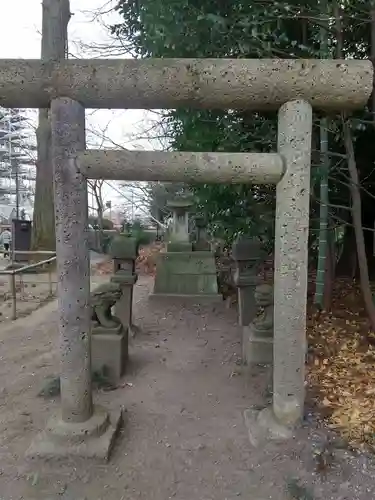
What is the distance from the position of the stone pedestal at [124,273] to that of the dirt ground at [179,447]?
0.82 metres

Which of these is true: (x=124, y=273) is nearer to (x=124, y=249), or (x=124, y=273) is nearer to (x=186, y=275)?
(x=124, y=249)

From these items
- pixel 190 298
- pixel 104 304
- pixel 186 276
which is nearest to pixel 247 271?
pixel 190 298

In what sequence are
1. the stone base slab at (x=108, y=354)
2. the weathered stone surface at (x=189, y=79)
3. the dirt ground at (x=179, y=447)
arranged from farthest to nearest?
the stone base slab at (x=108, y=354) → the weathered stone surface at (x=189, y=79) → the dirt ground at (x=179, y=447)

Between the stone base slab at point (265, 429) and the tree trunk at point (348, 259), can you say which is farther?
the tree trunk at point (348, 259)

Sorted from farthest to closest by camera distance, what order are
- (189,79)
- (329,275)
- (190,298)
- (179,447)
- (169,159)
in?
(190,298), (329,275), (179,447), (169,159), (189,79)

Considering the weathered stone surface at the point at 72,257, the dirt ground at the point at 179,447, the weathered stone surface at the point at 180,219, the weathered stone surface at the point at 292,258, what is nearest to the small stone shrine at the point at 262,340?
the dirt ground at the point at 179,447

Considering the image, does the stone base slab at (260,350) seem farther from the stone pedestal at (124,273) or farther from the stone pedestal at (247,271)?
the stone pedestal at (124,273)

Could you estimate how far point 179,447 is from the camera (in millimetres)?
2939

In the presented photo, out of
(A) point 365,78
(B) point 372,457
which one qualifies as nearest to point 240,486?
(B) point 372,457

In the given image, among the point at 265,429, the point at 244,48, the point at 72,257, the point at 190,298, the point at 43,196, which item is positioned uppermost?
the point at 244,48

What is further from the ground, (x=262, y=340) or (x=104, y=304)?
(x=104, y=304)

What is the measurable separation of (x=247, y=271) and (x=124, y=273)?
168 cm

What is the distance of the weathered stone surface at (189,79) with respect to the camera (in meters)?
2.64

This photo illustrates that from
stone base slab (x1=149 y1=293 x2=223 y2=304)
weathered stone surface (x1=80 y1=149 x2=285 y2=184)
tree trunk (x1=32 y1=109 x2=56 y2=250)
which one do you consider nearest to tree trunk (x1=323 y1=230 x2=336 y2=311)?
stone base slab (x1=149 y1=293 x2=223 y2=304)
